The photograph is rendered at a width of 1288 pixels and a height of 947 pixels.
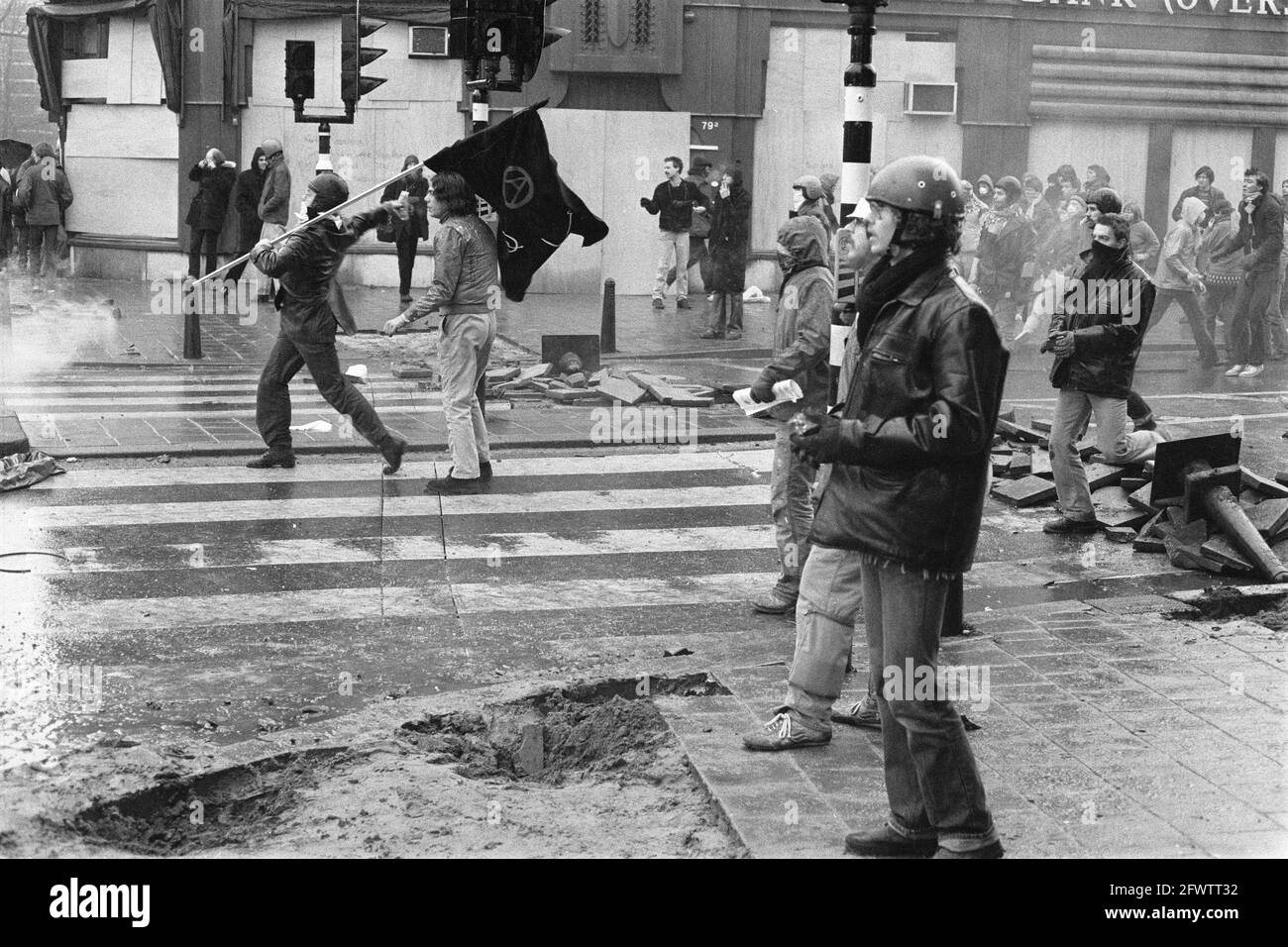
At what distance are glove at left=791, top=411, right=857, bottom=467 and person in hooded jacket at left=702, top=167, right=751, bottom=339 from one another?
15.9 meters

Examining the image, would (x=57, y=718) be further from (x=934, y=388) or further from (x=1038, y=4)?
(x=1038, y=4)

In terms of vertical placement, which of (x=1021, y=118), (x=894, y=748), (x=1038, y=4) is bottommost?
(x=894, y=748)

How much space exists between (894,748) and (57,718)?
3.41m

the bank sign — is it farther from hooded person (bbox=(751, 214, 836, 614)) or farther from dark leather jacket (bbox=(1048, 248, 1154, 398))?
hooded person (bbox=(751, 214, 836, 614))

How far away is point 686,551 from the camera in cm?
951

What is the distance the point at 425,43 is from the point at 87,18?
5773 millimetres

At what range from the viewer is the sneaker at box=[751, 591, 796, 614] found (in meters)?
8.07

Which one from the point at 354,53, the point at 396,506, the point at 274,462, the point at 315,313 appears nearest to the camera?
the point at 396,506

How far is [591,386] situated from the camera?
50.1 feet

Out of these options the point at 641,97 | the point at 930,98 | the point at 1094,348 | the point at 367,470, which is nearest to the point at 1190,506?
the point at 1094,348

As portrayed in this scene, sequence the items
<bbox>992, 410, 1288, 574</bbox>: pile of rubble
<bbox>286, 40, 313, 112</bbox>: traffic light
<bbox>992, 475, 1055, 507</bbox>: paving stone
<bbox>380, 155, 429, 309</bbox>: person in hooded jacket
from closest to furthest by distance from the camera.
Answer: <bbox>992, 410, 1288, 574</bbox>: pile of rubble < <bbox>992, 475, 1055, 507</bbox>: paving stone < <bbox>286, 40, 313, 112</bbox>: traffic light < <bbox>380, 155, 429, 309</bbox>: person in hooded jacket

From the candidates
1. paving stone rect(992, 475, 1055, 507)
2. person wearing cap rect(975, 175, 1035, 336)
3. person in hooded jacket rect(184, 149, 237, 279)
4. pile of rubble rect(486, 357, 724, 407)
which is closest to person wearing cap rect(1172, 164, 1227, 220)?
person wearing cap rect(975, 175, 1035, 336)

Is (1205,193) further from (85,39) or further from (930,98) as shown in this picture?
(85,39)
